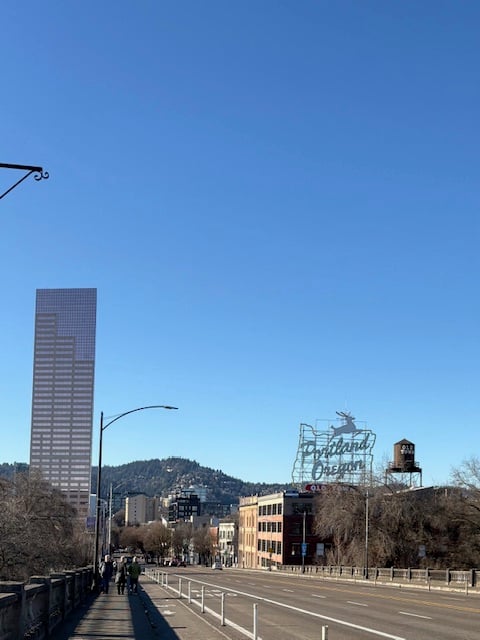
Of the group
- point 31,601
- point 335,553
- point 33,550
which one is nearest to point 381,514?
point 335,553

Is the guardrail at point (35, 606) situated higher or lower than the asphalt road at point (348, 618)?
higher

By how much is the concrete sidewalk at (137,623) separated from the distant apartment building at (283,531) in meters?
91.9

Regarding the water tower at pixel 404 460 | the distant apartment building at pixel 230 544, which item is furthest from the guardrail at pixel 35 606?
the distant apartment building at pixel 230 544

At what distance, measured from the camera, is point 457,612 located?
2891 cm

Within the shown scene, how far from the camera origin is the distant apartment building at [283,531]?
132 m

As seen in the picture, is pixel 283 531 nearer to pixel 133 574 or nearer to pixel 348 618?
pixel 133 574

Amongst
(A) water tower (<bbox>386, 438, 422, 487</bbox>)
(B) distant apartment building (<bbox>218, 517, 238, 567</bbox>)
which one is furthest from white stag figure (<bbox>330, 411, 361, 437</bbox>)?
(B) distant apartment building (<bbox>218, 517, 238, 567</bbox>)

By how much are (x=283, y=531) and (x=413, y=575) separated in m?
74.3

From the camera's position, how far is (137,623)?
79.5ft

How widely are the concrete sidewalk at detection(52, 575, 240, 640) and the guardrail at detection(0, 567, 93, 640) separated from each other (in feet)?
1.31

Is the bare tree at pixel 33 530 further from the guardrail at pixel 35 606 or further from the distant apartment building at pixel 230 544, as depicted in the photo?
the distant apartment building at pixel 230 544

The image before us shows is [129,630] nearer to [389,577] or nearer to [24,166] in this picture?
[24,166]

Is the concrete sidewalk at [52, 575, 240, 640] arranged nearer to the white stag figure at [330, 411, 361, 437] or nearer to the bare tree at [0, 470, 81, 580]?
the bare tree at [0, 470, 81, 580]

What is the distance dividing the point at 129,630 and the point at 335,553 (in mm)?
85807
